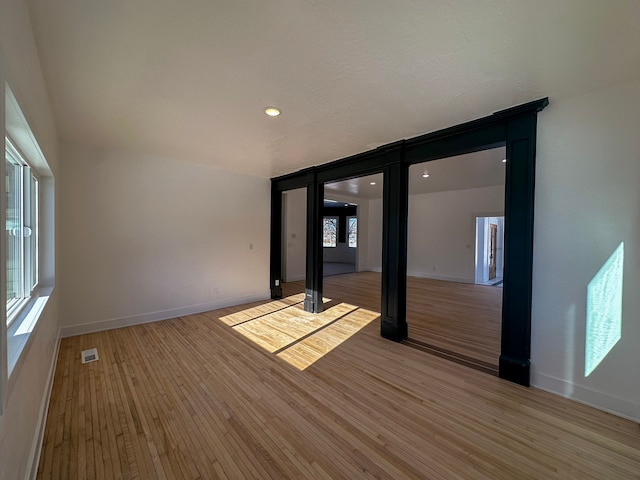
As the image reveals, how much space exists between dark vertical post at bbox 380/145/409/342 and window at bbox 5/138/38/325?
3.24m

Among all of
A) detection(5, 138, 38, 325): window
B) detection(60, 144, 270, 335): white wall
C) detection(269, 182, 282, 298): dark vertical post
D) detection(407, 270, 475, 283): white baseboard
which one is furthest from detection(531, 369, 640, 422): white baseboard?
detection(407, 270, 475, 283): white baseboard

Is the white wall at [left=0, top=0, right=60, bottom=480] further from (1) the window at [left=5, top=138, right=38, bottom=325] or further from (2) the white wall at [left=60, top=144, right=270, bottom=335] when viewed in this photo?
(2) the white wall at [left=60, top=144, right=270, bottom=335]

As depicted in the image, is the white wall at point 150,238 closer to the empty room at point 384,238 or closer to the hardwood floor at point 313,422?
the empty room at point 384,238

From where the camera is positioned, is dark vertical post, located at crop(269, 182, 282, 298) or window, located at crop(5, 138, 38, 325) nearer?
window, located at crop(5, 138, 38, 325)

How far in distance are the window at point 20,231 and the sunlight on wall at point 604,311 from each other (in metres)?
3.96

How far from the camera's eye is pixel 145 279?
155 inches

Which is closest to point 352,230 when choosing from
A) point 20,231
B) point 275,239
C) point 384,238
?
point 275,239

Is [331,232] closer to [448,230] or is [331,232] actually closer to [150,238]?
[448,230]

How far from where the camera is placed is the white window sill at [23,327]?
4.06ft

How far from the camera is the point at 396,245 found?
10.9ft

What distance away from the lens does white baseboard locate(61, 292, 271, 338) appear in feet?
11.3

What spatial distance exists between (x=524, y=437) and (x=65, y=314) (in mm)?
4810

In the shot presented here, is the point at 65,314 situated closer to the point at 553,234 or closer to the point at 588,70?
the point at 553,234

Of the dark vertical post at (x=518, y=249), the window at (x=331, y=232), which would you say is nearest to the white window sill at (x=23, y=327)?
the dark vertical post at (x=518, y=249)
